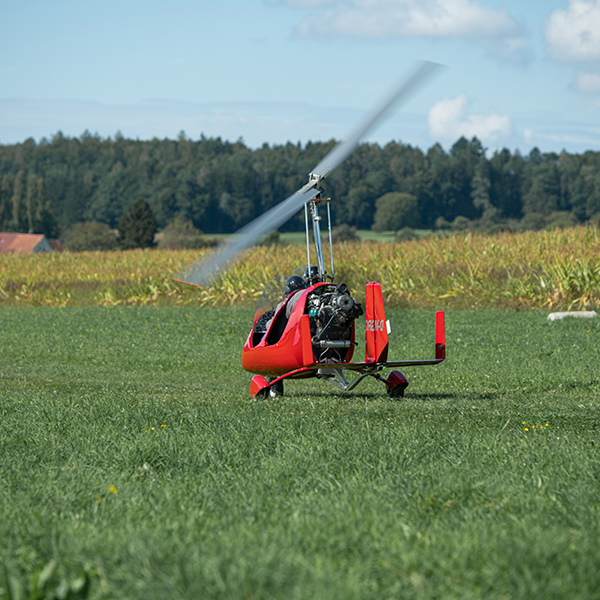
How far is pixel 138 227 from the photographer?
69375 mm

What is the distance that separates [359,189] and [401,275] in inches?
2501

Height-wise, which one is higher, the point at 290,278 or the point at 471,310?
the point at 290,278

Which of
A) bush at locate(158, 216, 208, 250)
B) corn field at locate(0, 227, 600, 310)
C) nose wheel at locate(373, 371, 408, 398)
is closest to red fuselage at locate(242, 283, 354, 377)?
nose wheel at locate(373, 371, 408, 398)

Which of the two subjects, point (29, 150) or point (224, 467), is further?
point (29, 150)

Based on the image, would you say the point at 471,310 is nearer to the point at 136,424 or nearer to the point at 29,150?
the point at 136,424

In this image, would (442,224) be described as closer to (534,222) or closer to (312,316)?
(534,222)

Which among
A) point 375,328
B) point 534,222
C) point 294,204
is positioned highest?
point 534,222

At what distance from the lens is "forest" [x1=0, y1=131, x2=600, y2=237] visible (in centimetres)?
8331

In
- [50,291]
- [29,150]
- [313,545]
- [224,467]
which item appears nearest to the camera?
[313,545]

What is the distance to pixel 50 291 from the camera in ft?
93.4

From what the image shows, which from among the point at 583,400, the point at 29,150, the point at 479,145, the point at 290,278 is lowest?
the point at 583,400

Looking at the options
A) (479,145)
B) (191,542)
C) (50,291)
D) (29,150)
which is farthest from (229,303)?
(29,150)

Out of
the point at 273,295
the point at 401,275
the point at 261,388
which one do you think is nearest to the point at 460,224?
the point at 401,275

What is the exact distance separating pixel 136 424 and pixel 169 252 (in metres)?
28.3
